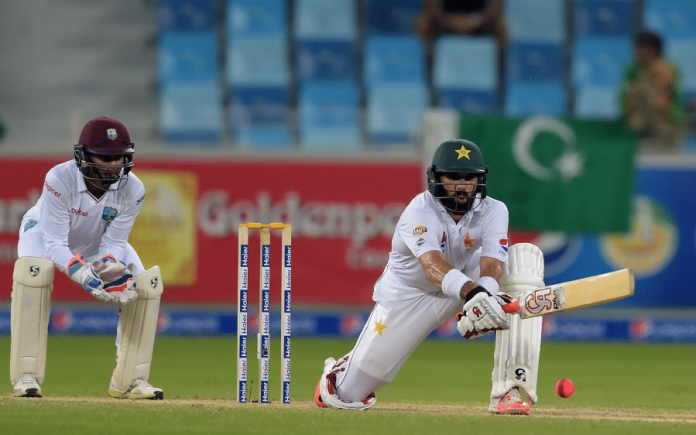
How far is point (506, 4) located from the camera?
46.0 ft

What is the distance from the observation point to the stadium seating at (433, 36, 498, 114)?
12992 millimetres

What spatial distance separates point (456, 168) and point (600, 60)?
26.5 ft

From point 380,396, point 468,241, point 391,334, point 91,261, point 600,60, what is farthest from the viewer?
point 600,60

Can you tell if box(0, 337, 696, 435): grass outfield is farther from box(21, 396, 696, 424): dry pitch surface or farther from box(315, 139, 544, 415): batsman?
box(315, 139, 544, 415): batsman

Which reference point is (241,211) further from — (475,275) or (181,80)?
(475,275)

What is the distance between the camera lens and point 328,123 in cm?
1198

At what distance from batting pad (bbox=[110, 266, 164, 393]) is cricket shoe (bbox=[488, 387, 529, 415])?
181 centimetres

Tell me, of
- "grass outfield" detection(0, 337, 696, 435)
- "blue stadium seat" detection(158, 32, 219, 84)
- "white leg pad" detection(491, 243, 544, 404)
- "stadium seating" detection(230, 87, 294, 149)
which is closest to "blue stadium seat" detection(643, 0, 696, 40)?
"grass outfield" detection(0, 337, 696, 435)

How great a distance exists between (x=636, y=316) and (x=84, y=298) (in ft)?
15.6

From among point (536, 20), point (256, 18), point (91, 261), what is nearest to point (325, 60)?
point (256, 18)

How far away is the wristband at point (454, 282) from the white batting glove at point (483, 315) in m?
0.11

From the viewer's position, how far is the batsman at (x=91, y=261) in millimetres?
6203

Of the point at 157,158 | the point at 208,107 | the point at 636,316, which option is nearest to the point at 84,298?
the point at 157,158

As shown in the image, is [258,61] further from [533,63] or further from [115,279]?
[115,279]
